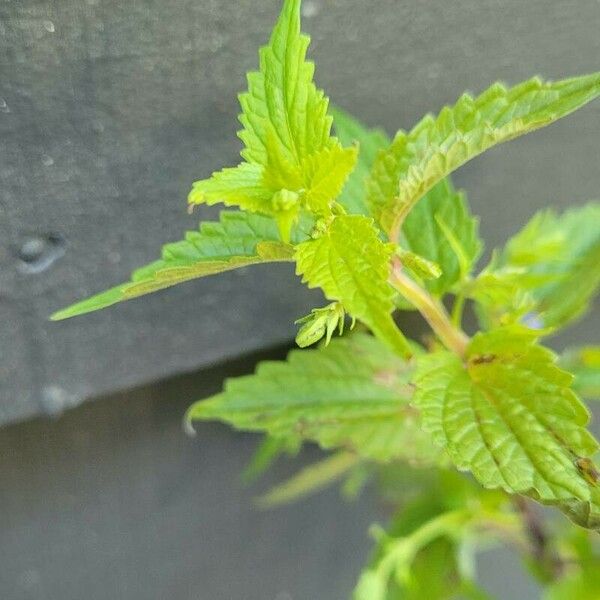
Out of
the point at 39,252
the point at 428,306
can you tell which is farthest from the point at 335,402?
the point at 39,252

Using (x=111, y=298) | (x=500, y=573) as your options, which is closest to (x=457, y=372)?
(x=111, y=298)

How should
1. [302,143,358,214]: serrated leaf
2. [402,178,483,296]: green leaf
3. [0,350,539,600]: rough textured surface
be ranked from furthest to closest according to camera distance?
[0,350,539,600]: rough textured surface → [402,178,483,296]: green leaf → [302,143,358,214]: serrated leaf

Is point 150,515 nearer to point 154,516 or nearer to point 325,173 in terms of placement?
point 154,516

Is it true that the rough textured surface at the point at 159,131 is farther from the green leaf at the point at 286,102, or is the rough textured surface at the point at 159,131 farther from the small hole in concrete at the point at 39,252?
the green leaf at the point at 286,102

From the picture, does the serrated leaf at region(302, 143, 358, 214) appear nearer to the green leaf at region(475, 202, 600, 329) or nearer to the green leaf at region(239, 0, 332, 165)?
the green leaf at region(239, 0, 332, 165)

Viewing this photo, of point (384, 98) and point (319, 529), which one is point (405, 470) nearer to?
point (319, 529)

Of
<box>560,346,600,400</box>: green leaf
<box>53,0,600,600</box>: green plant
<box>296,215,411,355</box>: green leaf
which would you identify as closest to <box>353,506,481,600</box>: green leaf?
<box>53,0,600,600</box>: green plant
